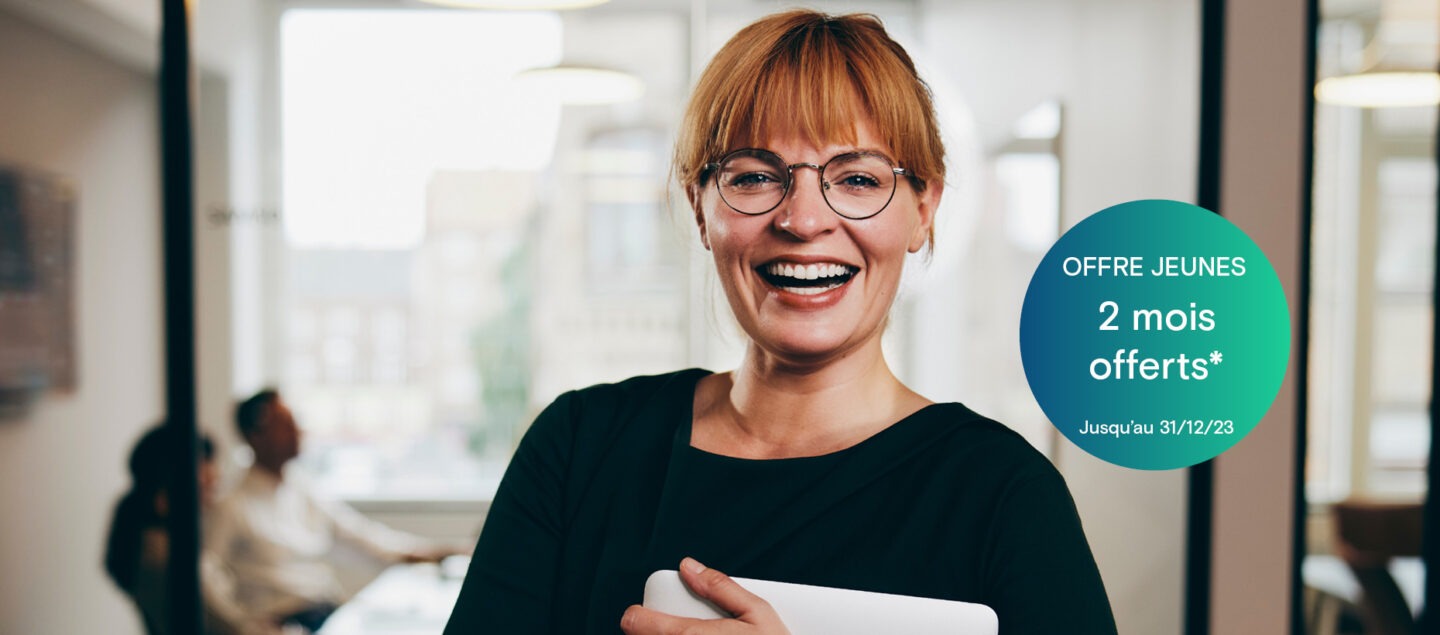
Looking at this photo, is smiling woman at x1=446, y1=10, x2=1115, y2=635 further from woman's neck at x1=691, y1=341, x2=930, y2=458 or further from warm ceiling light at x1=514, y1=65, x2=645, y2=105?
warm ceiling light at x1=514, y1=65, x2=645, y2=105

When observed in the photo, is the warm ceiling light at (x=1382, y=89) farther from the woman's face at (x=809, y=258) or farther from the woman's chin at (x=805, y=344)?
the woman's chin at (x=805, y=344)

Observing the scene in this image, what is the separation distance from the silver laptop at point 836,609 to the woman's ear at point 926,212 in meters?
0.42

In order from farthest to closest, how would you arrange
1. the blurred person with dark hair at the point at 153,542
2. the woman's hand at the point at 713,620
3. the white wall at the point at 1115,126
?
the blurred person with dark hair at the point at 153,542 < the white wall at the point at 1115,126 < the woman's hand at the point at 713,620

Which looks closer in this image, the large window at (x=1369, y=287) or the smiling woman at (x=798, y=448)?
the smiling woman at (x=798, y=448)

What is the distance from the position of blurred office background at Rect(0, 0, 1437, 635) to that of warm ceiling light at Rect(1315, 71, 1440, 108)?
0.02 m

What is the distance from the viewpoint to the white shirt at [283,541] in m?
1.58

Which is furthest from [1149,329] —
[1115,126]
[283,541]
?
[283,541]

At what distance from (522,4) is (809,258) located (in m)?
0.73

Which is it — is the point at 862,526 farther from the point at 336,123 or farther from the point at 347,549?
the point at 336,123

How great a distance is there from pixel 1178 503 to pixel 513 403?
3.47ft

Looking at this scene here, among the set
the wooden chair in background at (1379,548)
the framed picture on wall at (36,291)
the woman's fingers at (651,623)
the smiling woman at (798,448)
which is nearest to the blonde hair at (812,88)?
the smiling woman at (798,448)

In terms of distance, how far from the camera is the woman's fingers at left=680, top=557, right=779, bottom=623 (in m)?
1.08

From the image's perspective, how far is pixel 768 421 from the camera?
1.17 metres

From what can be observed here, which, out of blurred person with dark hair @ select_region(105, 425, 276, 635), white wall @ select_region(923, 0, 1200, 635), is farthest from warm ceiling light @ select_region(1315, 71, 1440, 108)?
blurred person with dark hair @ select_region(105, 425, 276, 635)
